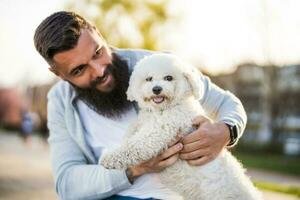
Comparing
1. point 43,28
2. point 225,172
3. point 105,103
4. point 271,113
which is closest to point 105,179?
point 105,103

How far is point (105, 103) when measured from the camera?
345 centimetres

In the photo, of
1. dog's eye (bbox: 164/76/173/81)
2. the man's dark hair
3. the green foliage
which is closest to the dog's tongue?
dog's eye (bbox: 164/76/173/81)

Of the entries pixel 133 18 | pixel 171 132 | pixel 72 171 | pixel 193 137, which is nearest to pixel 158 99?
pixel 171 132

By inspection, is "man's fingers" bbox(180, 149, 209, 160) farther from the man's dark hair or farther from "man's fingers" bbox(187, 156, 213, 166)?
the man's dark hair

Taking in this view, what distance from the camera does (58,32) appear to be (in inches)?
130

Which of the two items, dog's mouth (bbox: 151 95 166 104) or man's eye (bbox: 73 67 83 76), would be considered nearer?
dog's mouth (bbox: 151 95 166 104)

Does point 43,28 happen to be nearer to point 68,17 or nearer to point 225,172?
point 68,17

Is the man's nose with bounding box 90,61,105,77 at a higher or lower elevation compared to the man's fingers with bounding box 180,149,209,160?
higher

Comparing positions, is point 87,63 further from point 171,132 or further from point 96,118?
point 171,132

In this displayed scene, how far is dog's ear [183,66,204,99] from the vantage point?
10.8ft

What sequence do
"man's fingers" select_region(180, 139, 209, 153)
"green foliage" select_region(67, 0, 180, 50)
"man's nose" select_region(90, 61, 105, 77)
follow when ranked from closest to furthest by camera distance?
"man's fingers" select_region(180, 139, 209, 153) → "man's nose" select_region(90, 61, 105, 77) → "green foliage" select_region(67, 0, 180, 50)

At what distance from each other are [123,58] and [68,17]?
0.49 meters

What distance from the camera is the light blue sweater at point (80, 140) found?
3.28m

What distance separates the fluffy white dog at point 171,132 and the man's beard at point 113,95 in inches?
6.5
